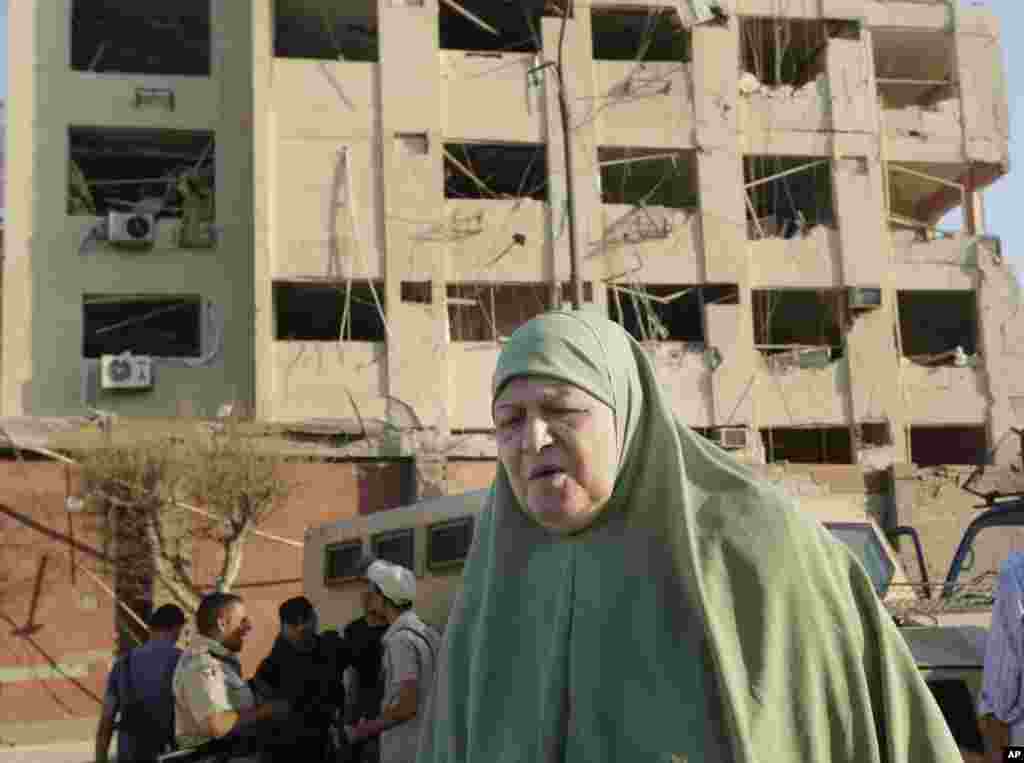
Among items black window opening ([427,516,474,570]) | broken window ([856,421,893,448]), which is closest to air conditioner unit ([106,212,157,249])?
broken window ([856,421,893,448])

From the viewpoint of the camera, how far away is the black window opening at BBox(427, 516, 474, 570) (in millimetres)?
10586

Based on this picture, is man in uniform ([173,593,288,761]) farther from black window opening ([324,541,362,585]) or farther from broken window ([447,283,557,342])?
broken window ([447,283,557,342])

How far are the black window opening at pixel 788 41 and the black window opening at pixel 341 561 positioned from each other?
15.6 meters

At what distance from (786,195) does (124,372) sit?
41.4 feet

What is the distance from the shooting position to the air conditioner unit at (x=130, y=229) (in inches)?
884

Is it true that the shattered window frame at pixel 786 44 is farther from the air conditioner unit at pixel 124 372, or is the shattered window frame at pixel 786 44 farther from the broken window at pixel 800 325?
the air conditioner unit at pixel 124 372

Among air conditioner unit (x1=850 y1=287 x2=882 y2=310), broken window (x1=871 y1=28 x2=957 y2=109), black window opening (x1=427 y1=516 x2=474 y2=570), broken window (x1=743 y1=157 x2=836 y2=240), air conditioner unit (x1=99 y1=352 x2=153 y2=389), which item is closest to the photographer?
black window opening (x1=427 y1=516 x2=474 y2=570)

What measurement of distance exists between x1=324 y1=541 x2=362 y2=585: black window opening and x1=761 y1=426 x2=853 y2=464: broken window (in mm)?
12932

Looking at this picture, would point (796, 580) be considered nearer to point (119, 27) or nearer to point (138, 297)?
point (138, 297)

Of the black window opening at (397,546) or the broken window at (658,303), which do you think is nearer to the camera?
the black window opening at (397,546)

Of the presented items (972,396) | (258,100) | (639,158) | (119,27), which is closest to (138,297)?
(258,100)

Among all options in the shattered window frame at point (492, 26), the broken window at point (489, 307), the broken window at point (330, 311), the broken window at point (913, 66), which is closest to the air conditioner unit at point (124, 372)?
the broken window at point (330, 311)

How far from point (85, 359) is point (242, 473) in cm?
701

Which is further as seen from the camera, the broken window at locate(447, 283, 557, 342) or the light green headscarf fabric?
the broken window at locate(447, 283, 557, 342)
